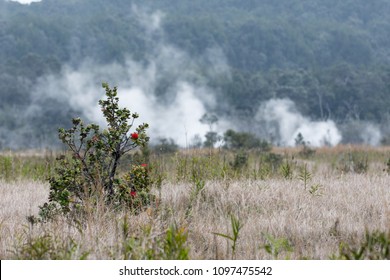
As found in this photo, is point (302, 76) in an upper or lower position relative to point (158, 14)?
lower

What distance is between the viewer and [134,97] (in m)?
112

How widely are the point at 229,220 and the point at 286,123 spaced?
9048cm

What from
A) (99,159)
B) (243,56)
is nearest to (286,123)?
(243,56)

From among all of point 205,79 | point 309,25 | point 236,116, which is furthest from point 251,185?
point 309,25

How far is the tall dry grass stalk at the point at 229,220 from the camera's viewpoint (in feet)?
13.4

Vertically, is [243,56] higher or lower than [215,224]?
higher

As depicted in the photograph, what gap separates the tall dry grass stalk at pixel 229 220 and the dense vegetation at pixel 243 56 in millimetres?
79054

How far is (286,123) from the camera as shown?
310ft

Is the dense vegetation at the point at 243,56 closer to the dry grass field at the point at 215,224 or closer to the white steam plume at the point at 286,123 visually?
the white steam plume at the point at 286,123

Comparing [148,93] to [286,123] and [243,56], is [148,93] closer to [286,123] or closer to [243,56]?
[286,123]

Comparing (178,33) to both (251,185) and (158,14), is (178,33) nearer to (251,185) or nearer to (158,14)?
(158,14)

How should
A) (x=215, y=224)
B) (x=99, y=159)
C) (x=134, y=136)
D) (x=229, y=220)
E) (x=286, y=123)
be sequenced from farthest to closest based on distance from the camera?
(x=286, y=123) → (x=99, y=159) → (x=134, y=136) → (x=229, y=220) → (x=215, y=224)

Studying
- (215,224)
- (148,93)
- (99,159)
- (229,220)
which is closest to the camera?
(215,224)

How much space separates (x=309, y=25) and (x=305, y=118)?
96856 mm
